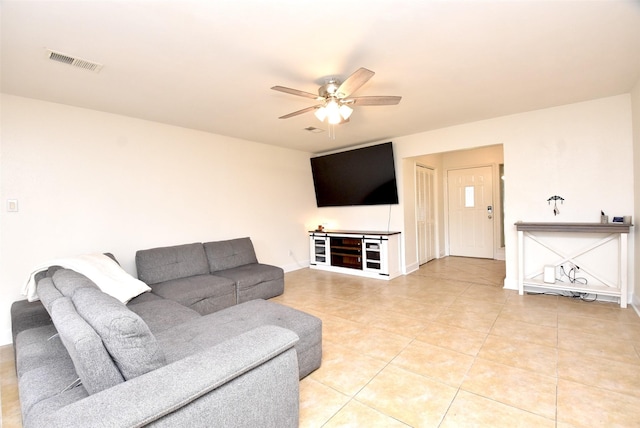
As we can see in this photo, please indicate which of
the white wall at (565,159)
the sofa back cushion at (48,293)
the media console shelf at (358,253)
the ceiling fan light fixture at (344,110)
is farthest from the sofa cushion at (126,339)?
the white wall at (565,159)

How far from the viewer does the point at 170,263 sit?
11.7 feet

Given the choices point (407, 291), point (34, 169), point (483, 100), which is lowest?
point (407, 291)

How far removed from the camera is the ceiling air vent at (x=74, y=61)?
214cm

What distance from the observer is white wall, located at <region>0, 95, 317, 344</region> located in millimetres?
2840

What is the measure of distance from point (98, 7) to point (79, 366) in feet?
6.22

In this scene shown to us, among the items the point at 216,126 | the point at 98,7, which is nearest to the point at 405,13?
the point at 98,7

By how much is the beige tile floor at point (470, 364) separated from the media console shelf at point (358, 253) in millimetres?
1099

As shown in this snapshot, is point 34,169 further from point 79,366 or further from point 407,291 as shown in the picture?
point 407,291

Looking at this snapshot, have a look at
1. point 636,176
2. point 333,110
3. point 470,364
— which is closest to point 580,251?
point 636,176

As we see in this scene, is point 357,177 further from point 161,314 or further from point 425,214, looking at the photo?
point 161,314

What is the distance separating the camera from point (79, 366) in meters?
1.12

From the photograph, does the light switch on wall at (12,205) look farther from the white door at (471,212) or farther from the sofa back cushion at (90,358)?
the white door at (471,212)

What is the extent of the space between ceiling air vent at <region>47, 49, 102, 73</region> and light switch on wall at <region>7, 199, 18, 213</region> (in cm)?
154

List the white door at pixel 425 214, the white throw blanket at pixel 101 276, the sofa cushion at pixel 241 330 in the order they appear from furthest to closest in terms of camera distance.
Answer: the white door at pixel 425 214, the white throw blanket at pixel 101 276, the sofa cushion at pixel 241 330
